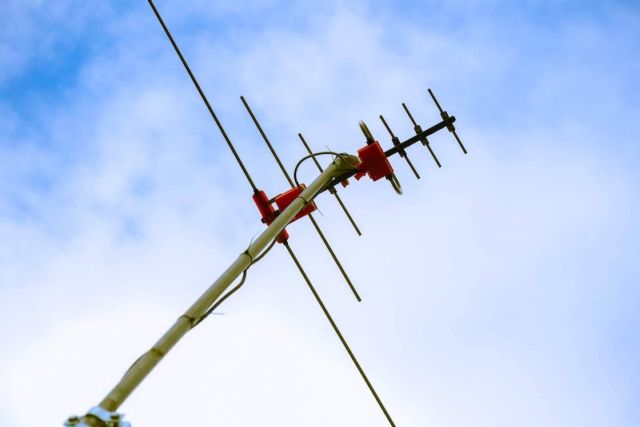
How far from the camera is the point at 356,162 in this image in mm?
4773

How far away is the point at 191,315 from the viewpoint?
2.76m

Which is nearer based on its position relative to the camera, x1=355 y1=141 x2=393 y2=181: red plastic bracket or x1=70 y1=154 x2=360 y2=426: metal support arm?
x1=70 y1=154 x2=360 y2=426: metal support arm

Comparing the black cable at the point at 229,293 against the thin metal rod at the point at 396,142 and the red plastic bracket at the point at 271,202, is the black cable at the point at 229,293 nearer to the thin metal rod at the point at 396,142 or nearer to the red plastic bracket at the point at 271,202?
the red plastic bracket at the point at 271,202

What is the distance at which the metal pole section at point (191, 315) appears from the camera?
7.49 ft

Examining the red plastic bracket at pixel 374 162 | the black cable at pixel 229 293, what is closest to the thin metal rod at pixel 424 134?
the red plastic bracket at pixel 374 162

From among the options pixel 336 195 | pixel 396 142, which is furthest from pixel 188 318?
pixel 396 142

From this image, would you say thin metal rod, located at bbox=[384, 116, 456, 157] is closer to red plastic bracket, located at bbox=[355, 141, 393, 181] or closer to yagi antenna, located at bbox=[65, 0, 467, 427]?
yagi antenna, located at bbox=[65, 0, 467, 427]

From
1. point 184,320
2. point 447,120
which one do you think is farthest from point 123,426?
point 447,120

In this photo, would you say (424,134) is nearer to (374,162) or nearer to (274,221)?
(374,162)

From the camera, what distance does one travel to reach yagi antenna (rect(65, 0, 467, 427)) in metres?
2.30

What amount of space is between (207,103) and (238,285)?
2.59 m

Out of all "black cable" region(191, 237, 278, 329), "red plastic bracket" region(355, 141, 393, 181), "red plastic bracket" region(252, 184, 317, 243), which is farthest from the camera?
"red plastic bracket" region(355, 141, 393, 181)

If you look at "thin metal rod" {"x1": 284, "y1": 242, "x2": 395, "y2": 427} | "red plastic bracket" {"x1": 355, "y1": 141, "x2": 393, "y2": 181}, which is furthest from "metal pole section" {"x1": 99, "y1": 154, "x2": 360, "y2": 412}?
"red plastic bracket" {"x1": 355, "y1": 141, "x2": 393, "y2": 181}

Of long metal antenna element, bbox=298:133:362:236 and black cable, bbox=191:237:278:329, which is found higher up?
long metal antenna element, bbox=298:133:362:236
